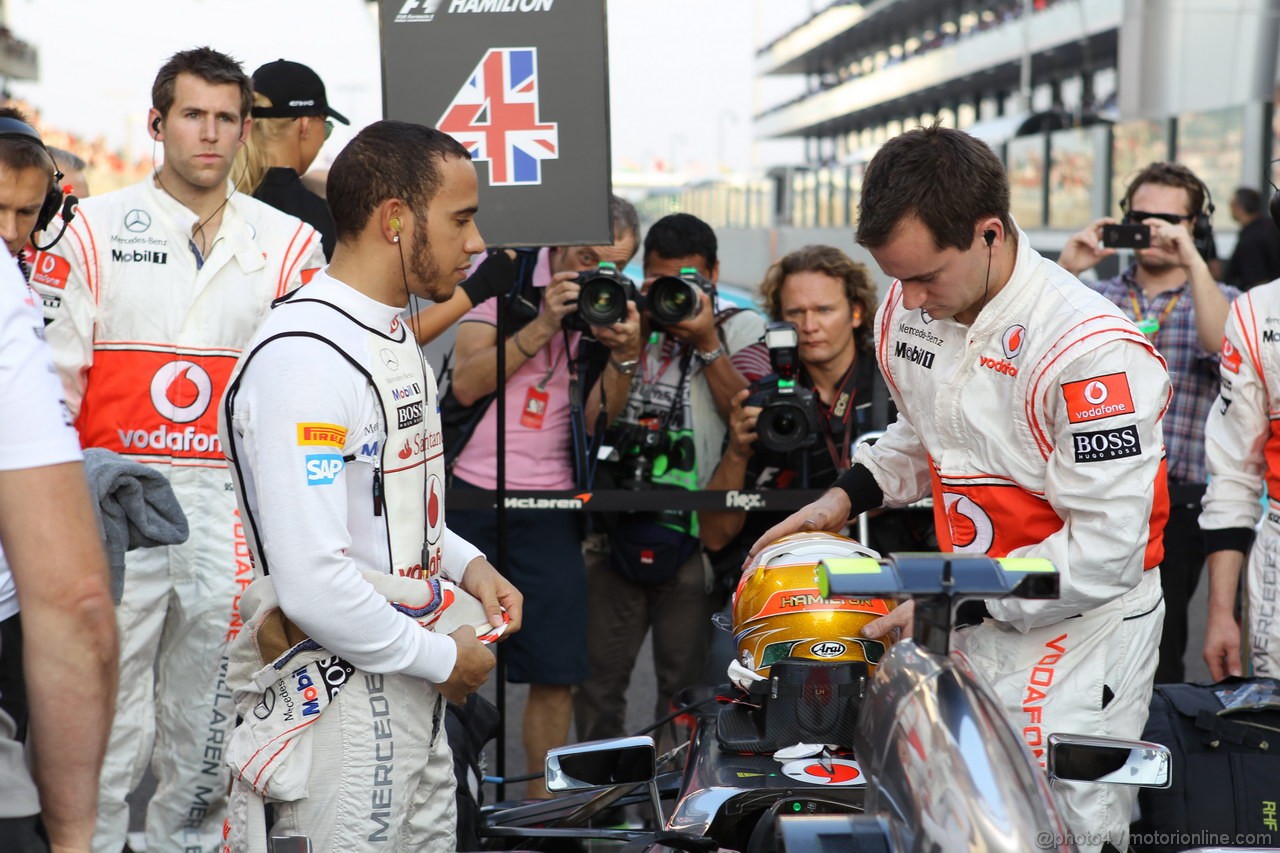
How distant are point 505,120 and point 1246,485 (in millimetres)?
2182

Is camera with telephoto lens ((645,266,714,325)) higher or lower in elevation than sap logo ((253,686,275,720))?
higher

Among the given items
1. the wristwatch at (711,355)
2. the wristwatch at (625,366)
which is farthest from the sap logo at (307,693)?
the wristwatch at (711,355)

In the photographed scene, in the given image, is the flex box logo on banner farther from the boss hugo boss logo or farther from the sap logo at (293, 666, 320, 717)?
the sap logo at (293, 666, 320, 717)

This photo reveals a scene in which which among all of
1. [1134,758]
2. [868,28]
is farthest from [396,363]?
[868,28]

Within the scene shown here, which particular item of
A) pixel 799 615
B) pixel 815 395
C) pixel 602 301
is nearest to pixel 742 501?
pixel 815 395

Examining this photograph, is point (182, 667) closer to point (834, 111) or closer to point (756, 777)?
point (756, 777)

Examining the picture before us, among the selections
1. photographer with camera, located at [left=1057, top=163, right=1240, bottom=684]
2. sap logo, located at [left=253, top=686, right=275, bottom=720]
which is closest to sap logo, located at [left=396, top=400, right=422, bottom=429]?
sap logo, located at [left=253, top=686, right=275, bottom=720]

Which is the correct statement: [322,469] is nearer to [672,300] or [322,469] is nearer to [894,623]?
[894,623]

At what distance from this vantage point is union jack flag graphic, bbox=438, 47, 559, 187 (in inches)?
151

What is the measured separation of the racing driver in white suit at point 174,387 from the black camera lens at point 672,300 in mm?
1190

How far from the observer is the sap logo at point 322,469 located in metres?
2.21

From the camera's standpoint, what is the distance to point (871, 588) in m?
1.71

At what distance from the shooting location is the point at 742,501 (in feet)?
14.4

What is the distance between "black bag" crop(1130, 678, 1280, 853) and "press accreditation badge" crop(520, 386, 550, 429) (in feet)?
6.83
